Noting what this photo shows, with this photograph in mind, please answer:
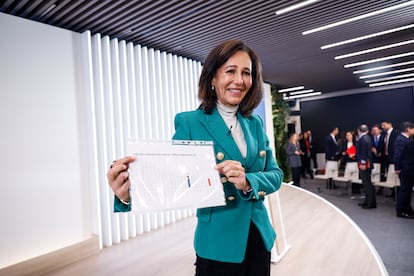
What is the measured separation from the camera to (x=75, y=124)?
381cm

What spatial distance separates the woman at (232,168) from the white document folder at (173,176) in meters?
0.06

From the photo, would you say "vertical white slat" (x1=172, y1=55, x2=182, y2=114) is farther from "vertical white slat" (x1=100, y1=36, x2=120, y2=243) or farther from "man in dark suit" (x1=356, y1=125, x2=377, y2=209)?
"man in dark suit" (x1=356, y1=125, x2=377, y2=209)

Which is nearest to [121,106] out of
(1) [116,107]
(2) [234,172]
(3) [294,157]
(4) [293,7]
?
(1) [116,107]

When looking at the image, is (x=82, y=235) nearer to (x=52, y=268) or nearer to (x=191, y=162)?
(x=52, y=268)

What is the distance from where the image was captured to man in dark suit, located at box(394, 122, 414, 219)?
5.39 metres

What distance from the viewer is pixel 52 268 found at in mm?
3352

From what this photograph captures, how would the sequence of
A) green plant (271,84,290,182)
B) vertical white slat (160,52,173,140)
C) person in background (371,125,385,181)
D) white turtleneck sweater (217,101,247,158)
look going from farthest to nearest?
green plant (271,84,290,182) → person in background (371,125,385,181) → vertical white slat (160,52,173,140) → white turtleneck sweater (217,101,247,158)

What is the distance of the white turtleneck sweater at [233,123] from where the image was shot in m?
1.08

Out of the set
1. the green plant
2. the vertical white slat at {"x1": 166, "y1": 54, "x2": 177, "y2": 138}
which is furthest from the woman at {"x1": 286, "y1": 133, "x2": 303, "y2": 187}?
the vertical white slat at {"x1": 166, "y1": 54, "x2": 177, "y2": 138}

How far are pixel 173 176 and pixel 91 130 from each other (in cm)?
332

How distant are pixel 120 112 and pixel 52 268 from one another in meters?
2.18

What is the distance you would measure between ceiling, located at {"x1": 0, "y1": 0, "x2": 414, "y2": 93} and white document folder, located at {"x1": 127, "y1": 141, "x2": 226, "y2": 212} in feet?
9.52

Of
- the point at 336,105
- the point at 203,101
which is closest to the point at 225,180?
the point at 203,101

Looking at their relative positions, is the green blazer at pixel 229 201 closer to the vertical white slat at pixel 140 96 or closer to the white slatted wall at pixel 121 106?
the white slatted wall at pixel 121 106
